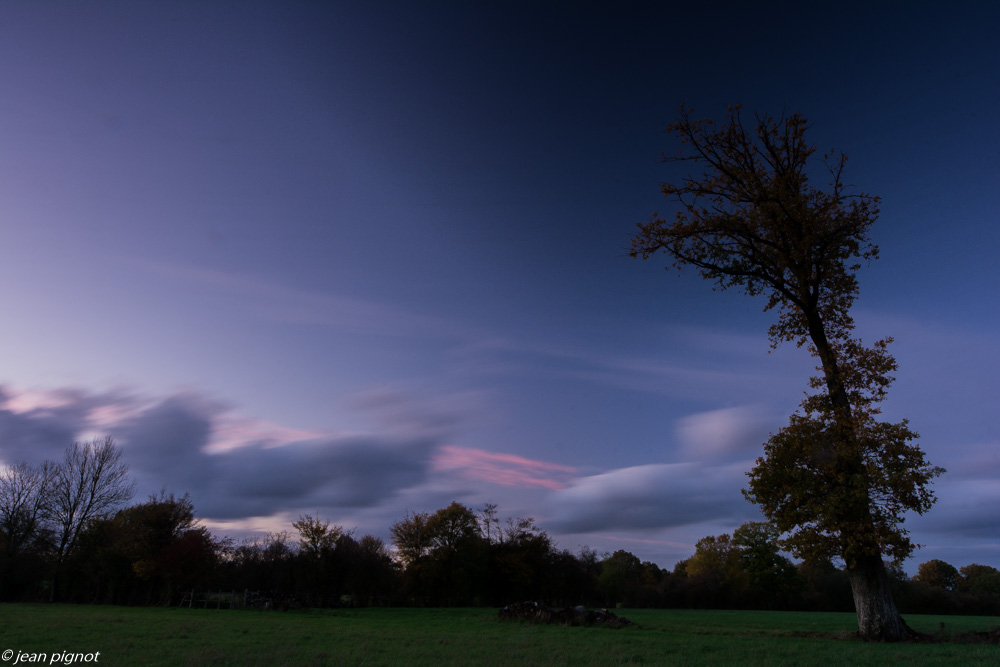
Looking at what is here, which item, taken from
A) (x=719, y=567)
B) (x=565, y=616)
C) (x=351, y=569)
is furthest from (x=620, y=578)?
(x=565, y=616)

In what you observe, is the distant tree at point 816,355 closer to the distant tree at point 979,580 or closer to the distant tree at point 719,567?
the distant tree at point 719,567

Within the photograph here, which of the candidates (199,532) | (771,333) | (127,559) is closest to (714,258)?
(771,333)

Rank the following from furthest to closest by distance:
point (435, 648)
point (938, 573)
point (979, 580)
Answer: point (938, 573)
point (979, 580)
point (435, 648)

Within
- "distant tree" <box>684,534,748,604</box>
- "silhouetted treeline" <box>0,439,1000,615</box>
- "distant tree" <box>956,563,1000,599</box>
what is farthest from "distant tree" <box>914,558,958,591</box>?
"distant tree" <box>684,534,748,604</box>

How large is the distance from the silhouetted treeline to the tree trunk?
44.7 ft

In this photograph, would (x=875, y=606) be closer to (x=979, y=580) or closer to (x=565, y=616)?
(x=565, y=616)

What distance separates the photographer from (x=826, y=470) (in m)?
17.8

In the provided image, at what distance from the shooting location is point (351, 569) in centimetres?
5034

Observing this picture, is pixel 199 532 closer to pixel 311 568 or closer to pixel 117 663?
pixel 311 568

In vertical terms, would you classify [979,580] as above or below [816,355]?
below

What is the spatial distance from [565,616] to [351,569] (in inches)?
1289

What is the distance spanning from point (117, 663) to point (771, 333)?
24.0 meters

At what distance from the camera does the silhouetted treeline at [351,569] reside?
4259 centimetres

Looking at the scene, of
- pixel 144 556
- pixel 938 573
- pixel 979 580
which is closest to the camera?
pixel 144 556
